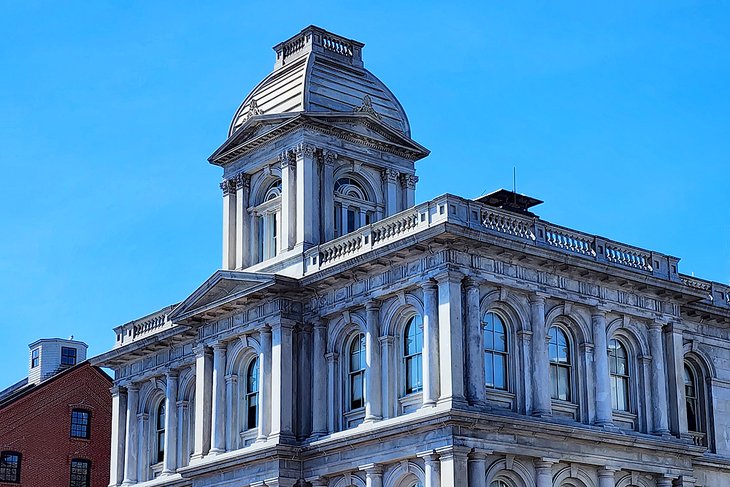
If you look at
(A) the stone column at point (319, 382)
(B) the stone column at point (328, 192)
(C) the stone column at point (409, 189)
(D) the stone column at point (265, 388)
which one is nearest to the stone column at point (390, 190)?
(C) the stone column at point (409, 189)

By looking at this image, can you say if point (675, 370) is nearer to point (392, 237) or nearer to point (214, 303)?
point (392, 237)

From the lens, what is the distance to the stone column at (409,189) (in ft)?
172

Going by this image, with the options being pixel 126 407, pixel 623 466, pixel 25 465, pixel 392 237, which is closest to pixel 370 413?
pixel 392 237

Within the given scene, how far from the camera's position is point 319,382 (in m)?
45.3

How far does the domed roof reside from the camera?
51625mm

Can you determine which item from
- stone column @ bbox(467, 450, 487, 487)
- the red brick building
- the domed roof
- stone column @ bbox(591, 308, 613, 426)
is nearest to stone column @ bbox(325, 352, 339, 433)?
stone column @ bbox(467, 450, 487, 487)

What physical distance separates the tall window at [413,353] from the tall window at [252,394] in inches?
273

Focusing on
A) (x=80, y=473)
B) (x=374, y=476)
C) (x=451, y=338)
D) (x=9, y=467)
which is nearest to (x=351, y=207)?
(x=451, y=338)

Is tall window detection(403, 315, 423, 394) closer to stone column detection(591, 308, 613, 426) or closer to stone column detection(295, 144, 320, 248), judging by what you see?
stone column detection(591, 308, 613, 426)

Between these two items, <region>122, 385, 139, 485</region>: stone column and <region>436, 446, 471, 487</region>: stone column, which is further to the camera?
<region>122, 385, 139, 485</region>: stone column

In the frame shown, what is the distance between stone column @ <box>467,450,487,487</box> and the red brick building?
1198 inches

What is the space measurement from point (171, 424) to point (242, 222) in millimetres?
8087

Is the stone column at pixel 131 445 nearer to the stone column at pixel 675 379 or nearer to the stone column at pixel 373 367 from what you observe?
the stone column at pixel 373 367

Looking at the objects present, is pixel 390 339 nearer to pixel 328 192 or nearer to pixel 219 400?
pixel 219 400
